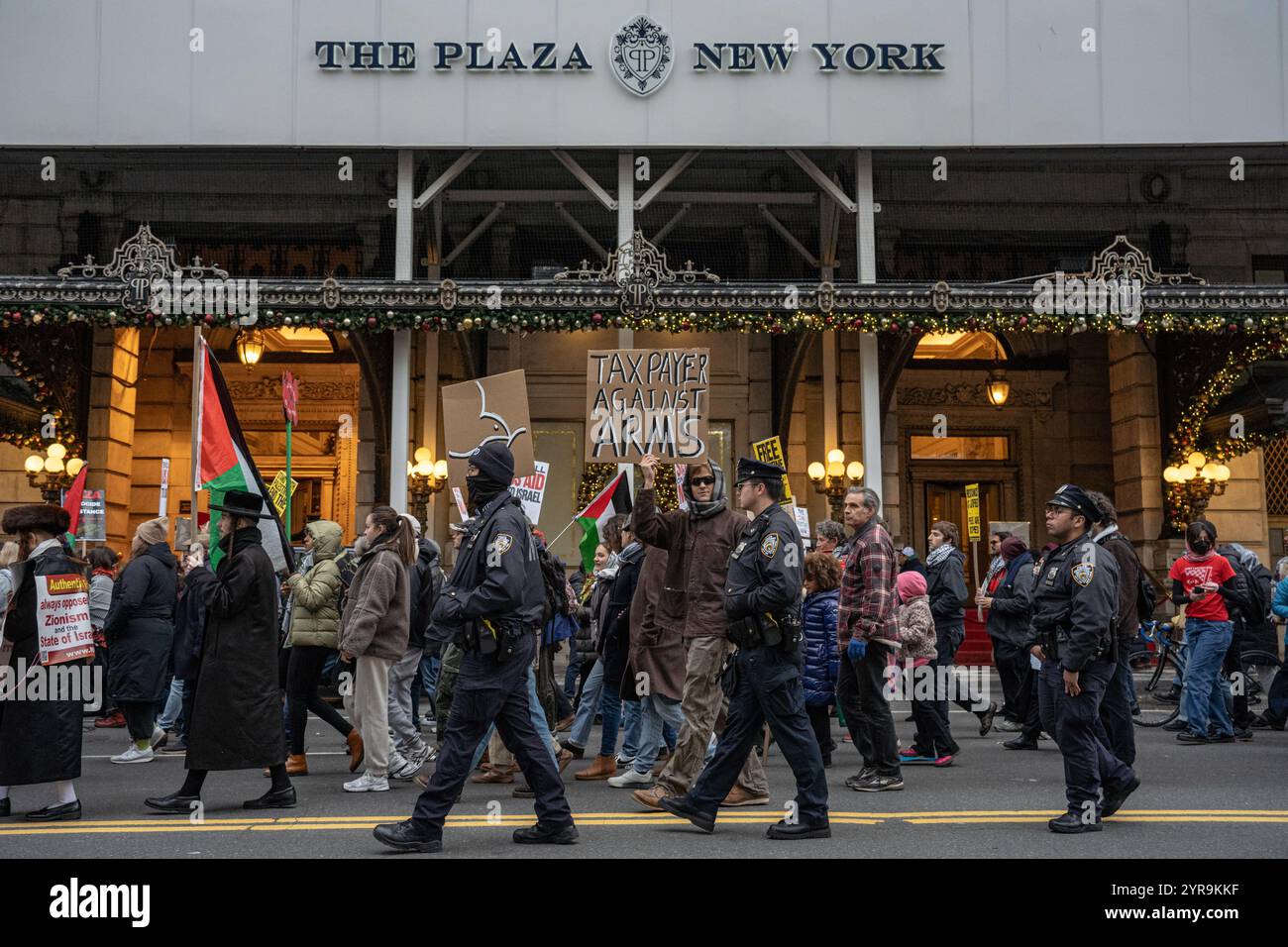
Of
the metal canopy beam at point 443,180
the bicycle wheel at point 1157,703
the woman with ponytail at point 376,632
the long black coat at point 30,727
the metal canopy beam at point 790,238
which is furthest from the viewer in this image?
the metal canopy beam at point 790,238

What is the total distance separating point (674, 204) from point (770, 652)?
15099 mm

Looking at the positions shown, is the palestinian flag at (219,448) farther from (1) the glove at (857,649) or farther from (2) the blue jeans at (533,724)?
(1) the glove at (857,649)

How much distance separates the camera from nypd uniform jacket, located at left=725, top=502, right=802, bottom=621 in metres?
6.55

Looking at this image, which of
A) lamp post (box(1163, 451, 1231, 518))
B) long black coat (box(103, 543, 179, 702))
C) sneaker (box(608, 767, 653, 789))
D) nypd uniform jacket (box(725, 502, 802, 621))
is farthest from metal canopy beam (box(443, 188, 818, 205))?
nypd uniform jacket (box(725, 502, 802, 621))

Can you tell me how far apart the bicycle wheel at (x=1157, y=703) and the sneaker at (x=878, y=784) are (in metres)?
5.43

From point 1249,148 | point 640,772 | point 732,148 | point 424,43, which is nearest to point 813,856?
point 640,772

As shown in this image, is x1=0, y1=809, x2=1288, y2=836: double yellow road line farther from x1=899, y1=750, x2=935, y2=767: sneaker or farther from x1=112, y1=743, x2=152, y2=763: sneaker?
x1=112, y1=743, x2=152, y2=763: sneaker

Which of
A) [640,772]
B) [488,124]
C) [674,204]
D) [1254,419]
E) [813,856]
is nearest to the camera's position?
[813,856]

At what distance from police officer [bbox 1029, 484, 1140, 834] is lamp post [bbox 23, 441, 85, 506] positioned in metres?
16.2

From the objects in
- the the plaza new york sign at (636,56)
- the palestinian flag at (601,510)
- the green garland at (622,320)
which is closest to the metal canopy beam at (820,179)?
the the plaza new york sign at (636,56)

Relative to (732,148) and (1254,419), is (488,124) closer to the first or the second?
(732,148)

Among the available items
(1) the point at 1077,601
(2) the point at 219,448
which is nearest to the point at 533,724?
(1) the point at 1077,601

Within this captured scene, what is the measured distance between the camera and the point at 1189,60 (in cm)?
1727

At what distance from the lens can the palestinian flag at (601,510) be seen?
11617 millimetres
